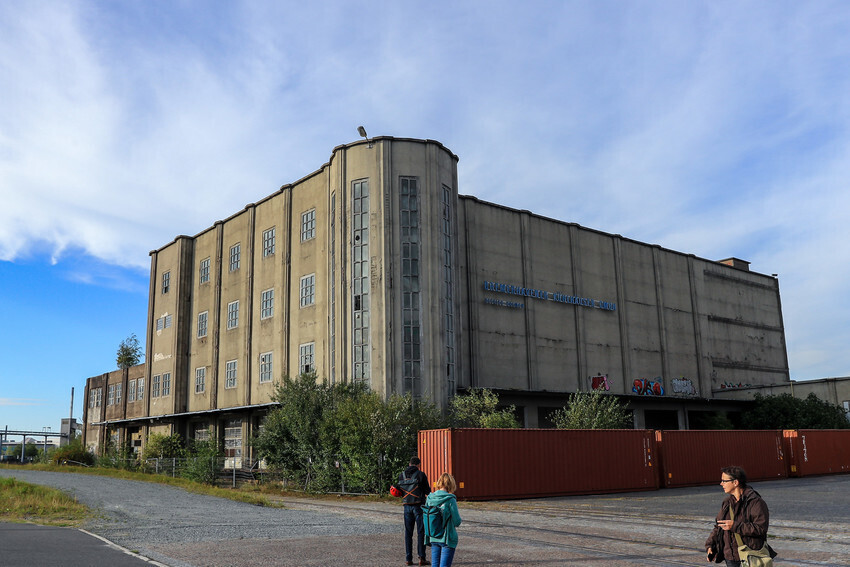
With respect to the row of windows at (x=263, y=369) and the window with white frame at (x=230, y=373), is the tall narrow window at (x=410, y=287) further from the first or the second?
the window with white frame at (x=230, y=373)

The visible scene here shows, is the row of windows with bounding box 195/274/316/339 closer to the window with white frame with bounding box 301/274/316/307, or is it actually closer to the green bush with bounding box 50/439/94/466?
the window with white frame with bounding box 301/274/316/307

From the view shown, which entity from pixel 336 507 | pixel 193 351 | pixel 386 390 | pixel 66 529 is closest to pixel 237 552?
pixel 66 529

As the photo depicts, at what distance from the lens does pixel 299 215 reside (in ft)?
143

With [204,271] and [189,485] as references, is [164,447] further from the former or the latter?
[189,485]

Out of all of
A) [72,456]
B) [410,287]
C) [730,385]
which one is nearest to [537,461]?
[410,287]

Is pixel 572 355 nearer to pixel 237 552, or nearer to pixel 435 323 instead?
pixel 435 323

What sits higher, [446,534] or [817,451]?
[446,534]

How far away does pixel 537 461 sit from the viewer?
86.1ft

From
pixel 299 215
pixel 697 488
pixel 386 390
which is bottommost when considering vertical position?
pixel 697 488

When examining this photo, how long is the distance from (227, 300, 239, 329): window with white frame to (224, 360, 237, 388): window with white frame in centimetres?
251

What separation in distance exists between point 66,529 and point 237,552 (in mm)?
6074

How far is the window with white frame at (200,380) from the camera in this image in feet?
164

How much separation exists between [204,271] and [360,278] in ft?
70.9

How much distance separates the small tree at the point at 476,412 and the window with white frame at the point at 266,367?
14154 mm
